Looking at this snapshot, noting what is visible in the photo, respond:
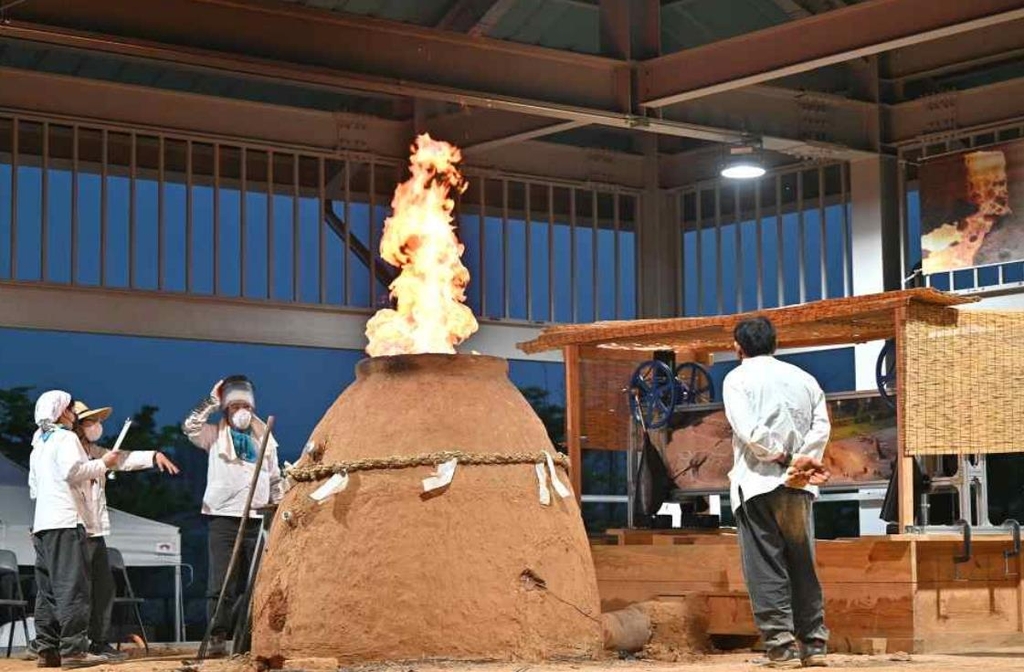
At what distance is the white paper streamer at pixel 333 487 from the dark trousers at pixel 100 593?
2251mm

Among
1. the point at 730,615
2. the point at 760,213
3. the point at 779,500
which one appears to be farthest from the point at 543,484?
the point at 760,213

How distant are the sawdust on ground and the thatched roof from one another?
1.92m

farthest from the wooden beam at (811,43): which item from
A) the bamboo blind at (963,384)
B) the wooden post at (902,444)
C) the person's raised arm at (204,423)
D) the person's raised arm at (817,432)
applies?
the person's raised arm at (817,432)

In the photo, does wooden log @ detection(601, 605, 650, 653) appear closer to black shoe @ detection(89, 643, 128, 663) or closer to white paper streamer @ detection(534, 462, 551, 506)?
white paper streamer @ detection(534, 462, 551, 506)

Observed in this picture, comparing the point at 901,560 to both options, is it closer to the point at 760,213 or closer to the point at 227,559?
the point at 227,559

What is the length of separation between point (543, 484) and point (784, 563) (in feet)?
3.72

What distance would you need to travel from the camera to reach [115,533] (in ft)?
41.9

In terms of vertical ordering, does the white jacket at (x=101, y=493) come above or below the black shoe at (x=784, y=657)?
above

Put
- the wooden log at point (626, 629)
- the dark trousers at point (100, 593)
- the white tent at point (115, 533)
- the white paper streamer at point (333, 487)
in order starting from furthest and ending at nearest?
the white tent at point (115, 533), the dark trousers at point (100, 593), the wooden log at point (626, 629), the white paper streamer at point (333, 487)

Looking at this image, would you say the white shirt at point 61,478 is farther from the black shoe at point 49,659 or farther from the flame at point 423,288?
the flame at point 423,288

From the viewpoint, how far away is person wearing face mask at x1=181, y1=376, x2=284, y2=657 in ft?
32.7

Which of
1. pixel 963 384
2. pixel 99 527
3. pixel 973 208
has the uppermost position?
pixel 973 208

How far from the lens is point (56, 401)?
914 centimetres

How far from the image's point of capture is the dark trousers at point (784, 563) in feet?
24.1
